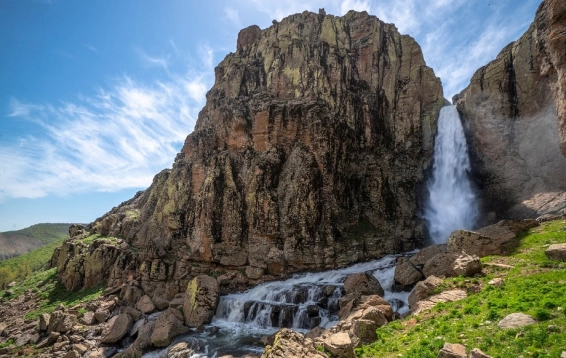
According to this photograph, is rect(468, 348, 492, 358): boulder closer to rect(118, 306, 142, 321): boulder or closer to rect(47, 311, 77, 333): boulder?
rect(118, 306, 142, 321): boulder

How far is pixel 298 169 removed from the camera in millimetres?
57656

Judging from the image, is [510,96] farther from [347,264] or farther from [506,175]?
[347,264]

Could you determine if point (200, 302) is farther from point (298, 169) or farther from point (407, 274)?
point (298, 169)

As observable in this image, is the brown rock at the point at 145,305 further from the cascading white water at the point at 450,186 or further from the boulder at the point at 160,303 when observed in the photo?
the cascading white water at the point at 450,186

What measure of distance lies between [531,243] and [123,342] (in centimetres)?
4589

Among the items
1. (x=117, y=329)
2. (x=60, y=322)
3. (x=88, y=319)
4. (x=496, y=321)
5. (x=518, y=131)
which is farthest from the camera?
(x=518, y=131)

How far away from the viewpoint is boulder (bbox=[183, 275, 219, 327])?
121 ft

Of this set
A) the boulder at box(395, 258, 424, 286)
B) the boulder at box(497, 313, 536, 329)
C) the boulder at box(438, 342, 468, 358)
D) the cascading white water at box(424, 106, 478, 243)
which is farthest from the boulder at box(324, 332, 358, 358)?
the cascading white water at box(424, 106, 478, 243)

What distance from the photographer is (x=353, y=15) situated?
87.2 m

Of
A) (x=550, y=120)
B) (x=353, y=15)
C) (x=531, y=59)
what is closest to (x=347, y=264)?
(x=550, y=120)

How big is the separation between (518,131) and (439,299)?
44784mm

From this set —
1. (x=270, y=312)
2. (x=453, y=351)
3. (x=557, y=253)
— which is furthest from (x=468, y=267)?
(x=270, y=312)

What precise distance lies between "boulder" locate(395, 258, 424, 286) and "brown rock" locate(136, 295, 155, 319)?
112ft

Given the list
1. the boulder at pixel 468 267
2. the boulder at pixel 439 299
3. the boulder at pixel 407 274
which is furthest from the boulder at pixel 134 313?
the boulder at pixel 468 267
